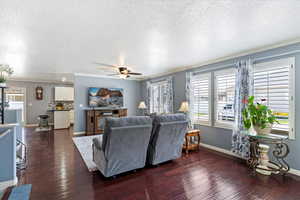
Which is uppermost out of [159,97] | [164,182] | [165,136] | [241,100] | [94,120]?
[159,97]

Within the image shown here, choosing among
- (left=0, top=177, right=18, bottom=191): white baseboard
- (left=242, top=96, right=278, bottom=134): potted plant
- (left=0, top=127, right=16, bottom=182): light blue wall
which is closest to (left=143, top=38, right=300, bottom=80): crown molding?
(left=242, top=96, right=278, bottom=134): potted plant

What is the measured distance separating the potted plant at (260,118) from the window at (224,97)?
0.82 meters

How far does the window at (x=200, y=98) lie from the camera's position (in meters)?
4.34

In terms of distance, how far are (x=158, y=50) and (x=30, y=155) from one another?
4230mm

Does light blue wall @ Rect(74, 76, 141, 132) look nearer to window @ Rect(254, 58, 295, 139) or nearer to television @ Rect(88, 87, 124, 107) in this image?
television @ Rect(88, 87, 124, 107)

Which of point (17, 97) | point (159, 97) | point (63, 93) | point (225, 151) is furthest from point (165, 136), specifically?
point (17, 97)

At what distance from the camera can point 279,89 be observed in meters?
2.96

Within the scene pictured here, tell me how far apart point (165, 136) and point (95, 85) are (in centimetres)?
462

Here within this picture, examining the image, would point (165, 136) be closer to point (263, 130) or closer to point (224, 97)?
point (263, 130)

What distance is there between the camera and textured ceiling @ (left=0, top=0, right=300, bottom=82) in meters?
1.78

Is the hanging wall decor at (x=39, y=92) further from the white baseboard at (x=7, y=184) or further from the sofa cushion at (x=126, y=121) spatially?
the sofa cushion at (x=126, y=121)

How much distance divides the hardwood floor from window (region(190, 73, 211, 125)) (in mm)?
1403

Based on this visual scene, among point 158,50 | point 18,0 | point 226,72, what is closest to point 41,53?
point 18,0

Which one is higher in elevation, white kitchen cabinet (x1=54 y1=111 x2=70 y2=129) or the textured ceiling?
the textured ceiling
